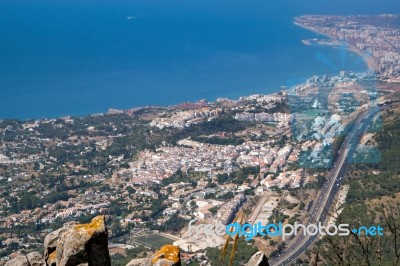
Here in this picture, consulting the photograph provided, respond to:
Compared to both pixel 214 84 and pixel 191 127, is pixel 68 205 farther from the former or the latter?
pixel 214 84

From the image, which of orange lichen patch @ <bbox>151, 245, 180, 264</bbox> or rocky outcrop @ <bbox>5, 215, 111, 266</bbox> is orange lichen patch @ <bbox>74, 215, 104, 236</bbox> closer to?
rocky outcrop @ <bbox>5, 215, 111, 266</bbox>

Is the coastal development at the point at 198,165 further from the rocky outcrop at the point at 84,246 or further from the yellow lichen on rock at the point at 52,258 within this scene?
the rocky outcrop at the point at 84,246

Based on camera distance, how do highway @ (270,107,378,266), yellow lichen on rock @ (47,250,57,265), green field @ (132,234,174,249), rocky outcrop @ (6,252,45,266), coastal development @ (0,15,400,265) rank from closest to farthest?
yellow lichen on rock @ (47,250,57,265)
rocky outcrop @ (6,252,45,266)
highway @ (270,107,378,266)
green field @ (132,234,174,249)
coastal development @ (0,15,400,265)

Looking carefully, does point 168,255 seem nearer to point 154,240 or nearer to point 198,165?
point 154,240

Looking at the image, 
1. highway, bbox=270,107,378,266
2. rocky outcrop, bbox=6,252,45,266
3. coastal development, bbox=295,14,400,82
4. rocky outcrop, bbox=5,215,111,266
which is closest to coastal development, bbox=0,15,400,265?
highway, bbox=270,107,378,266

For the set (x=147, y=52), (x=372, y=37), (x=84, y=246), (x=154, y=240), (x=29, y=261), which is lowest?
(x=147, y=52)

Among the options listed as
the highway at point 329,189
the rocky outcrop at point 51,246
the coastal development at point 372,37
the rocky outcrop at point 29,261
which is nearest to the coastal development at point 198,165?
the highway at point 329,189

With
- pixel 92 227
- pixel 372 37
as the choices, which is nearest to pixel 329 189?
Result: pixel 92 227
